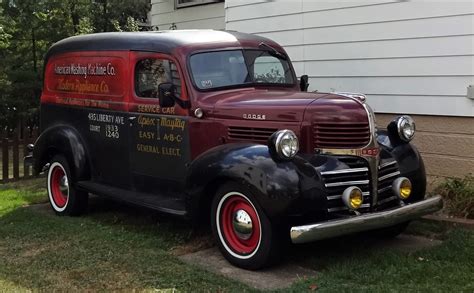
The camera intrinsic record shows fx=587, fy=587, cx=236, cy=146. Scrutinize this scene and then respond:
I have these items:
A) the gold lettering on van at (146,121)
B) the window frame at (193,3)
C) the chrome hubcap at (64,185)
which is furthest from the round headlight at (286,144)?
the window frame at (193,3)

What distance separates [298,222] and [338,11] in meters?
4.04

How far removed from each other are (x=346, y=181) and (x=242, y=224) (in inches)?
36.9

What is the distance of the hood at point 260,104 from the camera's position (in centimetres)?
505

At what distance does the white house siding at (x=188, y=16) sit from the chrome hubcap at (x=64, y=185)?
195 inches

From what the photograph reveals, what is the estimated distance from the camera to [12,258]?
5410 millimetres

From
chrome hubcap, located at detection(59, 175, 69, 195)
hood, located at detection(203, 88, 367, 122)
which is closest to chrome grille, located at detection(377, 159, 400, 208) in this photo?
hood, located at detection(203, 88, 367, 122)

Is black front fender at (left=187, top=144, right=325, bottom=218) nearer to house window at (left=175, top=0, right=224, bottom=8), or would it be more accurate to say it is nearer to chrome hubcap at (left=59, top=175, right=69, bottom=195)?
chrome hubcap at (left=59, top=175, right=69, bottom=195)

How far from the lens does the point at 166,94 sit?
560cm

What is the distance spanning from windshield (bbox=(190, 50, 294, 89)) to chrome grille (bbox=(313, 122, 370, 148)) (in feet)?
4.26

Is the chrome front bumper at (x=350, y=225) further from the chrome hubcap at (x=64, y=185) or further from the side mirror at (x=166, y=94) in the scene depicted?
the chrome hubcap at (x=64, y=185)

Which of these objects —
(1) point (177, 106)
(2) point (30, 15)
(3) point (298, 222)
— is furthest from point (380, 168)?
(2) point (30, 15)

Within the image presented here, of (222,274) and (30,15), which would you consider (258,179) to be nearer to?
(222,274)

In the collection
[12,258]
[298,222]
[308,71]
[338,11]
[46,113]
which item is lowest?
[12,258]

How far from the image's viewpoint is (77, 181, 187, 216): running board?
5.53 metres
